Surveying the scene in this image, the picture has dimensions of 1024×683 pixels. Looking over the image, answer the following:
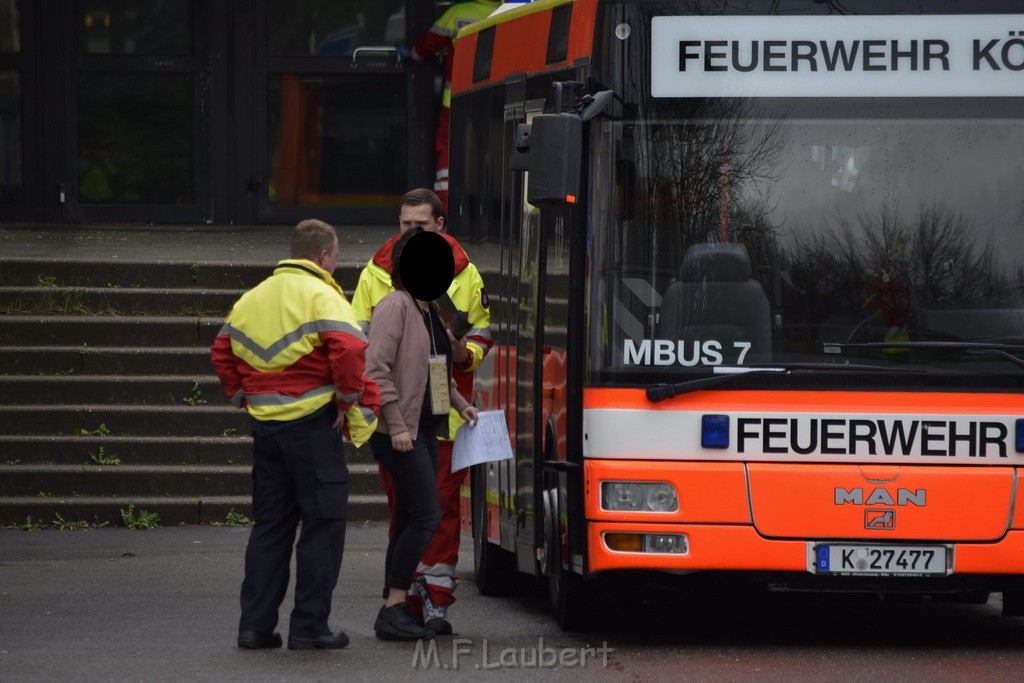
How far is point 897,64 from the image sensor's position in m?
8.05

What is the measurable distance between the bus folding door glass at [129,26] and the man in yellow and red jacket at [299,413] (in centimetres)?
1086

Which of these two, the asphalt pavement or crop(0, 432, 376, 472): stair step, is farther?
crop(0, 432, 376, 472): stair step

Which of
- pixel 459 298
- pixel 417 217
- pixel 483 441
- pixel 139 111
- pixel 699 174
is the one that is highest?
pixel 139 111

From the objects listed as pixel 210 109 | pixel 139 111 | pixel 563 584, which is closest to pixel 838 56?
pixel 563 584

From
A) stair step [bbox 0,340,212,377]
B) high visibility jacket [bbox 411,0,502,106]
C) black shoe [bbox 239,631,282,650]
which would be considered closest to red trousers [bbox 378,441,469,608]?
black shoe [bbox 239,631,282,650]

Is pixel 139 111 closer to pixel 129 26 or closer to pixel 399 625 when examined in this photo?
pixel 129 26

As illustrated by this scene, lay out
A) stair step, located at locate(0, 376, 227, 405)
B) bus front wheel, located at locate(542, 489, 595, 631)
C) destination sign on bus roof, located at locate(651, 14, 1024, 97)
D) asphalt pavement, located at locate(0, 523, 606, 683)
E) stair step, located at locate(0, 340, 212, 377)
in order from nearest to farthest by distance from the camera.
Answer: asphalt pavement, located at locate(0, 523, 606, 683) → destination sign on bus roof, located at locate(651, 14, 1024, 97) → bus front wheel, located at locate(542, 489, 595, 631) → stair step, located at locate(0, 376, 227, 405) → stair step, located at locate(0, 340, 212, 377)

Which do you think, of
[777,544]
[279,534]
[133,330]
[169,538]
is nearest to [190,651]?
[279,534]

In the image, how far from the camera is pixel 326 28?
18.6 meters

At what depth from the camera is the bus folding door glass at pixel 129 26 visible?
733 inches

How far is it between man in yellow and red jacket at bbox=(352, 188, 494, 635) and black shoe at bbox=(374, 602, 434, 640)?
22cm

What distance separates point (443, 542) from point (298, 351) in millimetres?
1348

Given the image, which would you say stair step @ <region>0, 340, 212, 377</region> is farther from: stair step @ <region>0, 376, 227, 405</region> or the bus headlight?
the bus headlight

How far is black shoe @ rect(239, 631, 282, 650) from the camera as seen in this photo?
8.22 m
